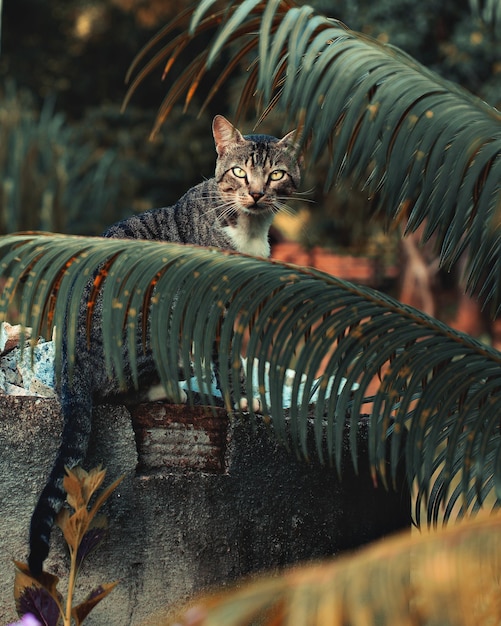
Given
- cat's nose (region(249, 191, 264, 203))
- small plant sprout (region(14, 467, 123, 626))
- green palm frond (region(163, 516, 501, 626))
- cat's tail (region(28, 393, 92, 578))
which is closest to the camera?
green palm frond (region(163, 516, 501, 626))

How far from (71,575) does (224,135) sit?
1.87 m

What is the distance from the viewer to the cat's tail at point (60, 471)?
305 centimetres

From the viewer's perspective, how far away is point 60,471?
3.11 metres

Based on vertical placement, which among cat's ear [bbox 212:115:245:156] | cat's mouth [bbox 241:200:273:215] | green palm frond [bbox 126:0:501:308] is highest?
green palm frond [bbox 126:0:501:308]

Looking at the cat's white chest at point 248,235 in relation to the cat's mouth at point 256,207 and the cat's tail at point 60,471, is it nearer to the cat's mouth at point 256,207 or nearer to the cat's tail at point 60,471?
the cat's mouth at point 256,207

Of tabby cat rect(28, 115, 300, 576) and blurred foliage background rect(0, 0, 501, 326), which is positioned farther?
blurred foliage background rect(0, 0, 501, 326)

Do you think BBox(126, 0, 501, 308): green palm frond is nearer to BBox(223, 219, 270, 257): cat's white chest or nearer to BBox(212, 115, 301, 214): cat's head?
BBox(212, 115, 301, 214): cat's head

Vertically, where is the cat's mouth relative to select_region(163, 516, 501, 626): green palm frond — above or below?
below

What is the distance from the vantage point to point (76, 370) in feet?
11.1

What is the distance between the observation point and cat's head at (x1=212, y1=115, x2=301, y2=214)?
3822 mm

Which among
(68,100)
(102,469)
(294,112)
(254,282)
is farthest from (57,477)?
(68,100)

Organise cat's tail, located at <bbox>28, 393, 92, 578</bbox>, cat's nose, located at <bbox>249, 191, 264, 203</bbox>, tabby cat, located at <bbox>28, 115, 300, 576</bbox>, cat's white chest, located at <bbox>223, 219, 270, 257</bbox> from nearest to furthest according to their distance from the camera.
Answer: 1. cat's tail, located at <bbox>28, 393, 92, 578</bbox>
2. tabby cat, located at <bbox>28, 115, 300, 576</bbox>
3. cat's nose, located at <bbox>249, 191, 264, 203</bbox>
4. cat's white chest, located at <bbox>223, 219, 270, 257</bbox>

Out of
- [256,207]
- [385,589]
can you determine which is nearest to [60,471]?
[256,207]

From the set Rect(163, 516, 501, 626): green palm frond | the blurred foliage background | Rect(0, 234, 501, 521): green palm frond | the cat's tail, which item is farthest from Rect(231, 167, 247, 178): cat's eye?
the blurred foliage background
